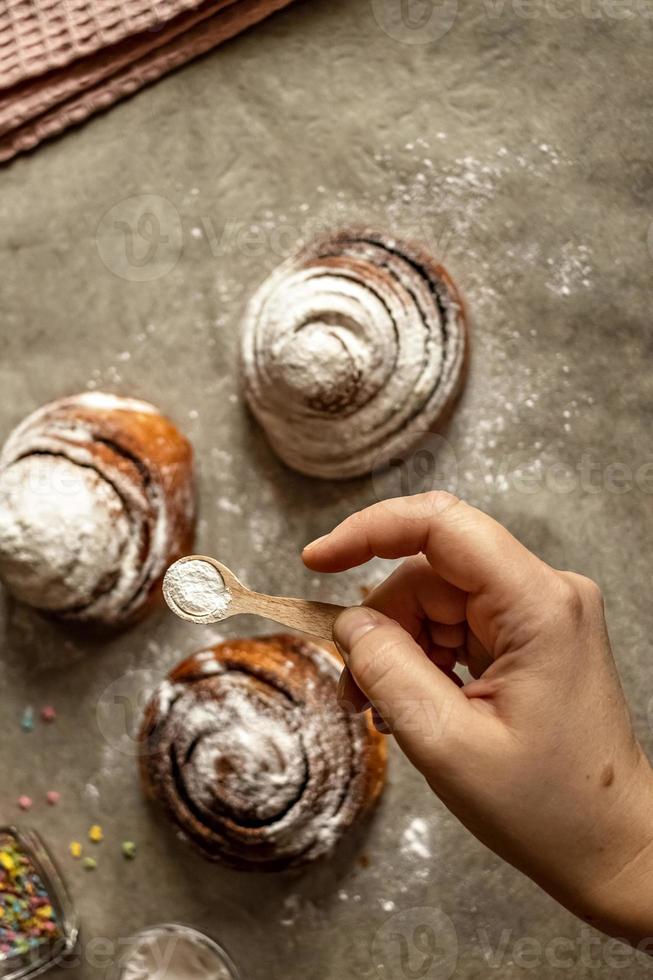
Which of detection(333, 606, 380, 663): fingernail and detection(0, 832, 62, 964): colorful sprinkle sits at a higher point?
detection(333, 606, 380, 663): fingernail

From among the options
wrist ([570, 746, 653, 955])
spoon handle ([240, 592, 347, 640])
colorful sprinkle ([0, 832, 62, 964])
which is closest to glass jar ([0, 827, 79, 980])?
colorful sprinkle ([0, 832, 62, 964])

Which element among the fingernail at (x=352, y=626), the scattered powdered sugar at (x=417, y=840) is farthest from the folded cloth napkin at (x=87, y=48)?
the scattered powdered sugar at (x=417, y=840)

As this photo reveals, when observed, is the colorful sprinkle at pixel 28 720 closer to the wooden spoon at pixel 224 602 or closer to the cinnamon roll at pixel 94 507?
the cinnamon roll at pixel 94 507

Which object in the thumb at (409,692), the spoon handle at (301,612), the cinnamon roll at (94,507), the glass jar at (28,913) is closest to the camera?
the thumb at (409,692)

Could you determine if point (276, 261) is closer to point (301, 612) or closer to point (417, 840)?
point (301, 612)

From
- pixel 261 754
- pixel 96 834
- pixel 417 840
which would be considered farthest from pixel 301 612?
pixel 96 834

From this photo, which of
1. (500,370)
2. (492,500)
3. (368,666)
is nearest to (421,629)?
(368,666)

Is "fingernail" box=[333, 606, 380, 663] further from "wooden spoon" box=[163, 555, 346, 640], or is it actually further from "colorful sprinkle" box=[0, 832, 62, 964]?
"colorful sprinkle" box=[0, 832, 62, 964]
